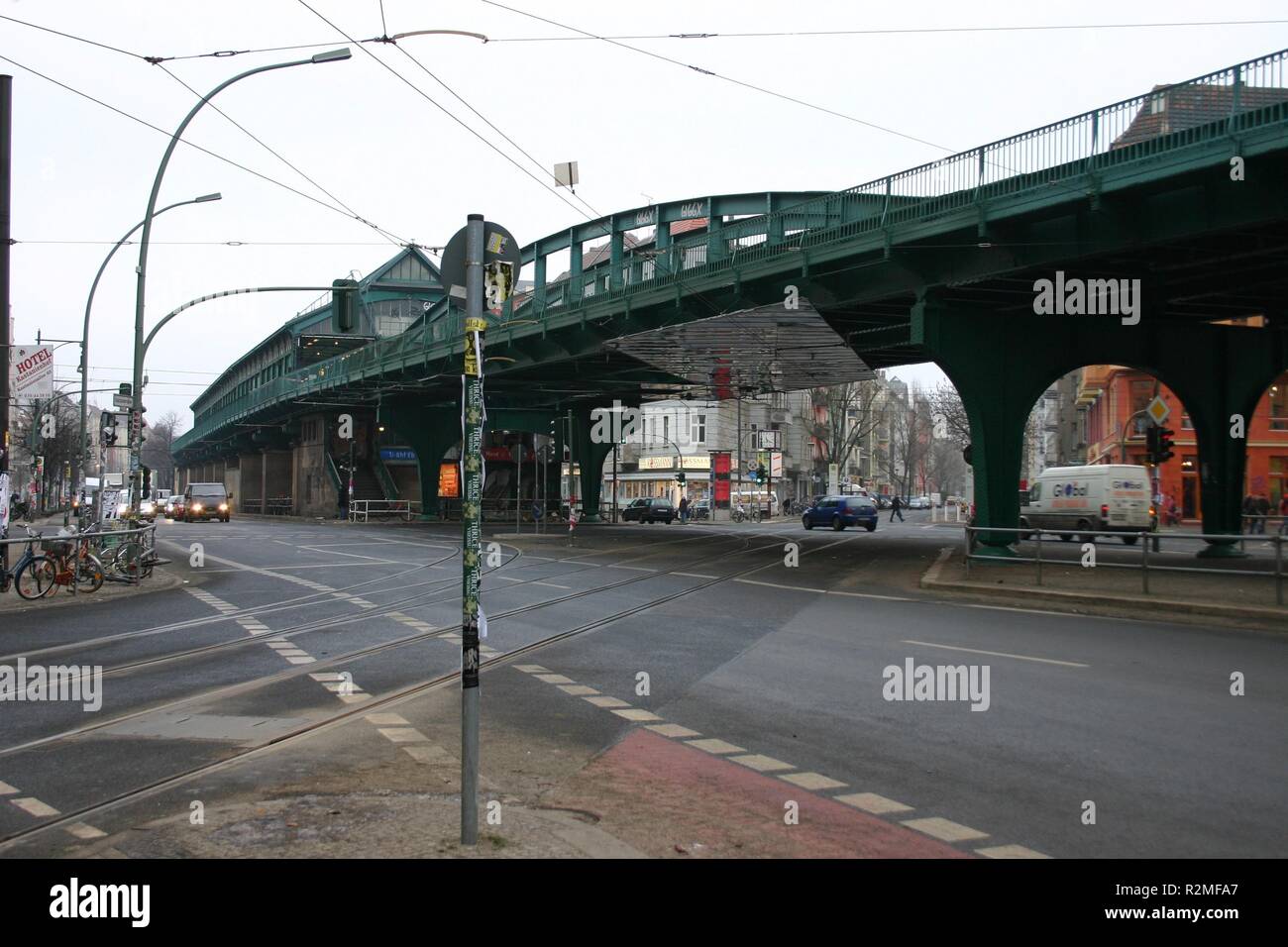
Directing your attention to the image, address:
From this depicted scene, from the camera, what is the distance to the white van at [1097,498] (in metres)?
36.6

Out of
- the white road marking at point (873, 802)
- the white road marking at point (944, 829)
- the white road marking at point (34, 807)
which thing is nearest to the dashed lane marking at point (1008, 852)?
the white road marking at point (944, 829)

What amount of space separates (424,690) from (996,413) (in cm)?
1820

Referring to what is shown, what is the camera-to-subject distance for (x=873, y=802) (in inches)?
244

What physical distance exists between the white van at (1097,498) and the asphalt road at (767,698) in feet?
69.7

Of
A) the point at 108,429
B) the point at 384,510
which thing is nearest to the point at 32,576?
the point at 108,429

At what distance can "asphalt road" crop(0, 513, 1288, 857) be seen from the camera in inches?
241

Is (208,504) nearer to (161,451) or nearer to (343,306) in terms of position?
(343,306)

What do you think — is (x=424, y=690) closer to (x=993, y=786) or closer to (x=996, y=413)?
Result: (x=993, y=786)

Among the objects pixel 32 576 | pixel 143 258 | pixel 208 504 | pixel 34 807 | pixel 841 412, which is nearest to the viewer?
pixel 34 807

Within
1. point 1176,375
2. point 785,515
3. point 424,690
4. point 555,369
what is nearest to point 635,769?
point 424,690

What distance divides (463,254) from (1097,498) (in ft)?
119

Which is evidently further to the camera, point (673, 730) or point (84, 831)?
point (673, 730)
